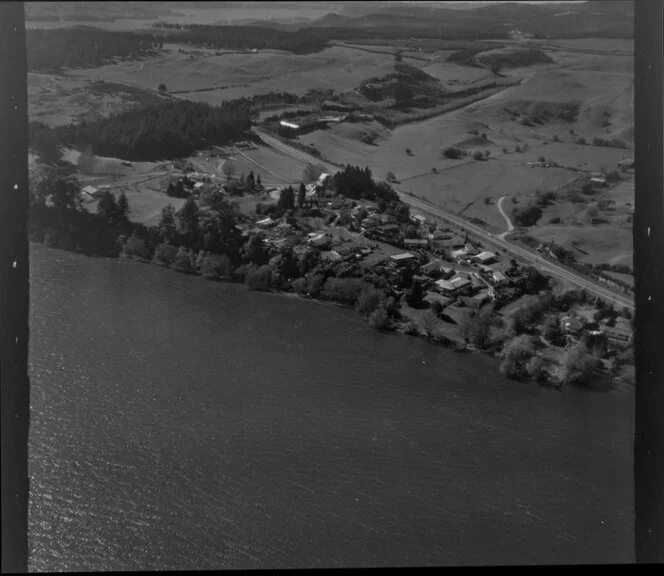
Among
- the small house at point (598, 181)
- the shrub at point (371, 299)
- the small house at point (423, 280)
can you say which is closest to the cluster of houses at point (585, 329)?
the small house at point (423, 280)

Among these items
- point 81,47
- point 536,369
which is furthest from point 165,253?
point 536,369

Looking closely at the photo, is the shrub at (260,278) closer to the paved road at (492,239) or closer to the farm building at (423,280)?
the paved road at (492,239)

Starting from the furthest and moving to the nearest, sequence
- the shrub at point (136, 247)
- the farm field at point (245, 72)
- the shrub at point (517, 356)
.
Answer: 1. the farm field at point (245, 72)
2. the shrub at point (136, 247)
3. the shrub at point (517, 356)

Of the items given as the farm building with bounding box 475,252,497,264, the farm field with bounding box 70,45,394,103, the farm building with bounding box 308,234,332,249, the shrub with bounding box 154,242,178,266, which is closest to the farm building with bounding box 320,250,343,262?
the farm building with bounding box 308,234,332,249

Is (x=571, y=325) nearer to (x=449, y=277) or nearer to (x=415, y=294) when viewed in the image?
(x=449, y=277)

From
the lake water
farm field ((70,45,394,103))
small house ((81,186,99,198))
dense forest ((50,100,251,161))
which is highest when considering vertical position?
farm field ((70,45,394,103))

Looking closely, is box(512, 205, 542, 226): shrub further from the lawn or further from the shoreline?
the shoreline

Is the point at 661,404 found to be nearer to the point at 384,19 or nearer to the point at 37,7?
the point at 384,19

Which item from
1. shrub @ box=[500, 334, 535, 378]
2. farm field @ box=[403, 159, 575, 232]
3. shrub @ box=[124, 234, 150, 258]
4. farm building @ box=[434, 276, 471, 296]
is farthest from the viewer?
shrub @ box=[124, 234, 150, 258]
